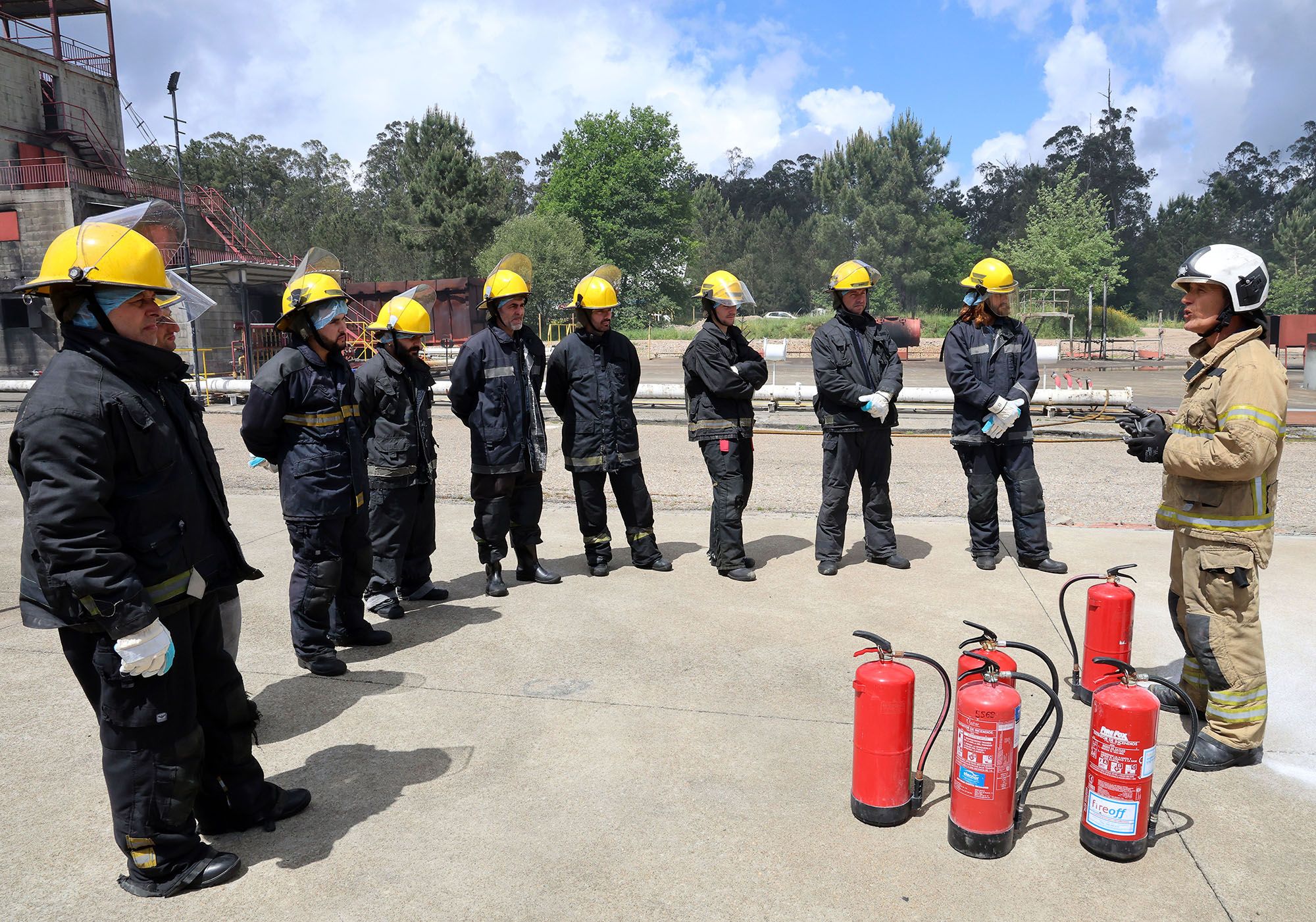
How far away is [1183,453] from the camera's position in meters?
3.83

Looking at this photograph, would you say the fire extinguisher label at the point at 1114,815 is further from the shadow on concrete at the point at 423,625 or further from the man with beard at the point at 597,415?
the man with beard at the point at 597,415

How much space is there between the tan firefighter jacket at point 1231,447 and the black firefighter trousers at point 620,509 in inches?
149

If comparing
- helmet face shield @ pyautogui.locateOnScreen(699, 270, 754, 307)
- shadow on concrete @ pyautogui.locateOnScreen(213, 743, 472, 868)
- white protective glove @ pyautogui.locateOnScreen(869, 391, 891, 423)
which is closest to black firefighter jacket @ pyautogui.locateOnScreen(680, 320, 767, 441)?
helmet face shield @ pyautogui.locateOnScreen(699, 270, 754, 307)

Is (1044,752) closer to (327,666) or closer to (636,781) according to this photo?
(636,781)

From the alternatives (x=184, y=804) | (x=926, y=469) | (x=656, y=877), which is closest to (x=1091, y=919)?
(x=656, y=877)

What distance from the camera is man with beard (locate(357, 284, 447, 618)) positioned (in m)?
5.95

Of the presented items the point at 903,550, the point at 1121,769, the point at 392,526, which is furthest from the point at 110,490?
the point at 903,550

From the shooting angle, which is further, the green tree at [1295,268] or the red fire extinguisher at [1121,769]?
the green tree at [1295,268]

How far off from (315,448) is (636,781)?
2495mm

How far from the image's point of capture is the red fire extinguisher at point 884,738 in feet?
10.7

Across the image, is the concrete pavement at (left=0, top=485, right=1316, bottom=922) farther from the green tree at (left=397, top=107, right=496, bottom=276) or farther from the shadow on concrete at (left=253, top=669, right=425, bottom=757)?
the green tree at (left=397, top=107, right=496, bottom=276)

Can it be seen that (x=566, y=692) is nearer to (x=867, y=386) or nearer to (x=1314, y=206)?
(x=867, y=386)

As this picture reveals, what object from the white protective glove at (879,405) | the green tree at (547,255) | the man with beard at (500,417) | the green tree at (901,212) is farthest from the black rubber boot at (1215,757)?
the green tree at (901,212)

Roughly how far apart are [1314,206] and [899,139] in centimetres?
3568
